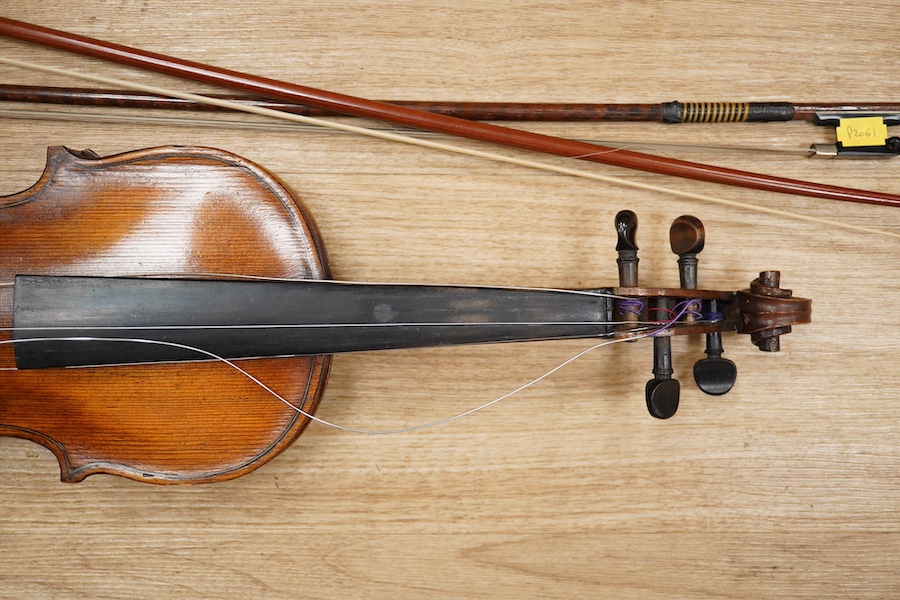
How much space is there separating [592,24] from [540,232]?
0.44 metres

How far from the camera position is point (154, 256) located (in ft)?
3.33

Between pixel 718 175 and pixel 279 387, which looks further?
pixel 718 175

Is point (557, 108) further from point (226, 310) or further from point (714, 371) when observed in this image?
point (226, 310)

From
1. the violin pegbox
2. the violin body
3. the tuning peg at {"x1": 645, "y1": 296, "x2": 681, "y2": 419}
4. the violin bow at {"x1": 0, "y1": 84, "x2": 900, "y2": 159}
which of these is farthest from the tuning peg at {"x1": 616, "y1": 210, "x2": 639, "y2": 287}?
the violin body

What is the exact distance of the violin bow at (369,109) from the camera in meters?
1.09

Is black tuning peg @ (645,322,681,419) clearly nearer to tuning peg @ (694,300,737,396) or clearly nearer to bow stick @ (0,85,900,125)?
tuning peg @ (694,300,737,396)

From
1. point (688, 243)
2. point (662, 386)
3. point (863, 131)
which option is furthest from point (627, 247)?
point (863, 131)

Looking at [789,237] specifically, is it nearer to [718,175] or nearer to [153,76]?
[718,175]

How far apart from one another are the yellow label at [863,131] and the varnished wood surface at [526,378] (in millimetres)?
51

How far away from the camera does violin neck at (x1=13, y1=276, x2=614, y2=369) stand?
0.97m

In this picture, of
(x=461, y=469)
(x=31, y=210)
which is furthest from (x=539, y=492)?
(x=31, y=210)

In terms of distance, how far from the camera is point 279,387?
103cm

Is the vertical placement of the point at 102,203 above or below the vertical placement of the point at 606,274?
above

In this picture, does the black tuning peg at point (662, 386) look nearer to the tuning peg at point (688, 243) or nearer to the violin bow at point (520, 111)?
the tuning peg at point (688, 243)
